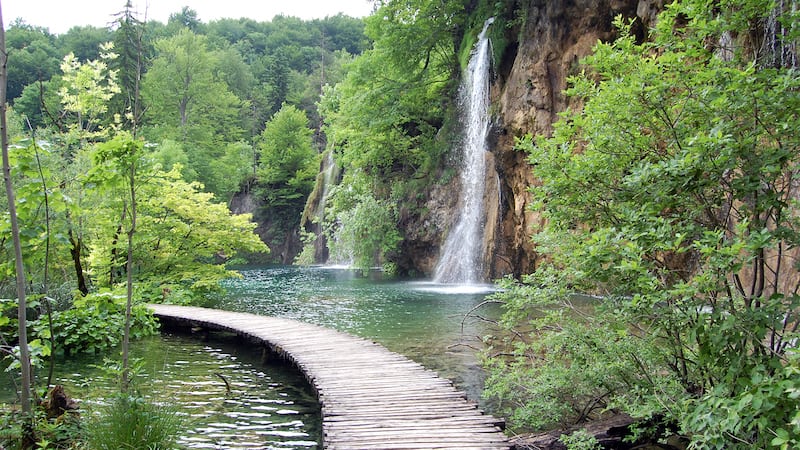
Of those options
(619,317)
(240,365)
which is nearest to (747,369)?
(619,317)

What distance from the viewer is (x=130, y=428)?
12.9 feet

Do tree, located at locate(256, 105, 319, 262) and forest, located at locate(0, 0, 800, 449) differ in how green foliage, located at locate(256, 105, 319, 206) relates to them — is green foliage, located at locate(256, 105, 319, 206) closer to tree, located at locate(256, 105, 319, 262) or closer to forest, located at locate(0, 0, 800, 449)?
tree, located at locate(256, 105, 319, 262)

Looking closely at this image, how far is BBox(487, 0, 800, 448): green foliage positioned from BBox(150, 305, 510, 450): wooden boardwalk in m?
0.65

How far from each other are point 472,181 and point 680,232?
53.9 ft

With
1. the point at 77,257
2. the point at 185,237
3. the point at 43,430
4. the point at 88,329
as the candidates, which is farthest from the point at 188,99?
the point at 43,430

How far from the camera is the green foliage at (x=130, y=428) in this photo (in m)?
3.87

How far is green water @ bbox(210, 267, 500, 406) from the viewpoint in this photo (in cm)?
793

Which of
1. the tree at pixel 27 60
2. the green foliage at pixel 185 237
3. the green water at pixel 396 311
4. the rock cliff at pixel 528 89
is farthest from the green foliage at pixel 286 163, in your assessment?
the green foliage at pixel 185 237

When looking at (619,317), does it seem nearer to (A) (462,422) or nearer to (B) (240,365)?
(A) (462,422)

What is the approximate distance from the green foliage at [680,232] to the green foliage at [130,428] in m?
2.89

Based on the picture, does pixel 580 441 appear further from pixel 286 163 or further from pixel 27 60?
pixel 27 60

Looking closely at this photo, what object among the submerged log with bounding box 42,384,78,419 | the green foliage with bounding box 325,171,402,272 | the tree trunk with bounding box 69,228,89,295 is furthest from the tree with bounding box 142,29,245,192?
the submerged log with bounding box 42,384,78,419

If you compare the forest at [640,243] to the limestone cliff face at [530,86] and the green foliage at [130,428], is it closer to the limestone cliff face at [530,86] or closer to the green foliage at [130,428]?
the green foliage at [130,428]

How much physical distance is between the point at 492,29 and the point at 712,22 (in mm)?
15628
